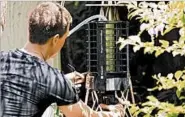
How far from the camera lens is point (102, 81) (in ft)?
8.72

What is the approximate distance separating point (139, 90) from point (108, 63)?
33.7 inches

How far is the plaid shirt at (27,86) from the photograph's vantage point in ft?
6.30

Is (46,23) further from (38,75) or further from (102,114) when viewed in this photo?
(102,114)

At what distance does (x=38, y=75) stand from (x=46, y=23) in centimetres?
20

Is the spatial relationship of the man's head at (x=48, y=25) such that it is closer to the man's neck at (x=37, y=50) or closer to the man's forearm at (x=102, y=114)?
the man's neck at (x=37, y=50)

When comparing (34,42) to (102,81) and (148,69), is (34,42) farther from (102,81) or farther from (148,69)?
(148,69)

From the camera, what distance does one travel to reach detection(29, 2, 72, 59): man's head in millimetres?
1979

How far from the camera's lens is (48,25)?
1.98 m

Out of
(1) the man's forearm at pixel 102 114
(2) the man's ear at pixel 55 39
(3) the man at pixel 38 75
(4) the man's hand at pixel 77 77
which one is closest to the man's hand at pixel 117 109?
(1) the man's forearm at pixel 102 114

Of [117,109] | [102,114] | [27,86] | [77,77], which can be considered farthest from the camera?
[77,77]

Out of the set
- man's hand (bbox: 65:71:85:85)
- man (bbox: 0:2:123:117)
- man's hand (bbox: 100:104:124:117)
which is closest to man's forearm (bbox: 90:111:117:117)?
man's hand (bbox: 100:104:124:117)

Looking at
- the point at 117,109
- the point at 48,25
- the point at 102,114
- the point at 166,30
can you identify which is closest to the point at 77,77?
the point at 117,109

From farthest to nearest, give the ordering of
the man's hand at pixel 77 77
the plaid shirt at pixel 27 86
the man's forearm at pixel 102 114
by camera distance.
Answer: the man's hand at pixel 77 77 → the man's forearm at pixel 102 114 → the plaid shirt at pixel 27 86

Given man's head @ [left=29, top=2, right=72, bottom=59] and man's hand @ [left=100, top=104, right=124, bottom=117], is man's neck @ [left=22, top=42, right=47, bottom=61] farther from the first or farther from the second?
man's hand @ [left=100, top=104, right=124, bottom=117]
